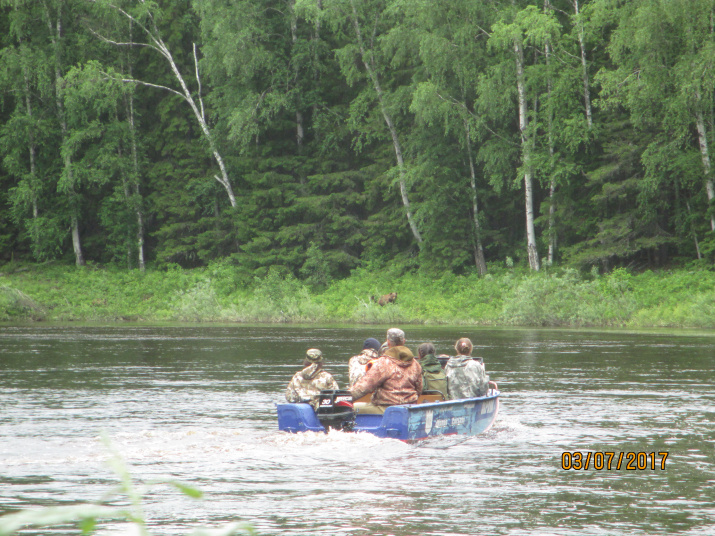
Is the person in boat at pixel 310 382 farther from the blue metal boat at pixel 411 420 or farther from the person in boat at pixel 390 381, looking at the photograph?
the blue metal boat at pixel 411 420

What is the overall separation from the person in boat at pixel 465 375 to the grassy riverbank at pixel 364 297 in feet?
68.4

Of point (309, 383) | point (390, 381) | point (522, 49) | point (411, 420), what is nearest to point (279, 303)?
point (522, 49)

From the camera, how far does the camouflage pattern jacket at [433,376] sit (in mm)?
13781

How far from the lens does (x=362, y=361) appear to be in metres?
13.4

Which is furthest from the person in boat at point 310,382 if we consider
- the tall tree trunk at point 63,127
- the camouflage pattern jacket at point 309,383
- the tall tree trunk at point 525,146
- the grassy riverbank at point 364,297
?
the tall tree trunk at point 63,127

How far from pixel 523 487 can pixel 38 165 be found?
47618 mm

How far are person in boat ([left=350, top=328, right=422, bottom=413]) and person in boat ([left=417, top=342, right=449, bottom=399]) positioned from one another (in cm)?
135

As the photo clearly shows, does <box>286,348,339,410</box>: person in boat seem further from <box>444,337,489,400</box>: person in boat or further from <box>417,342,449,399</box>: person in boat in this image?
<box>444,337,489,400</box>: person in boat

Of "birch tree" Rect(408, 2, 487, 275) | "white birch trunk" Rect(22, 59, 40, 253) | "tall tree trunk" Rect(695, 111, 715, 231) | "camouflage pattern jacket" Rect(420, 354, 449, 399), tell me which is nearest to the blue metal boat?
"camouflage pattern jacket" Rect(420, 354, 449, 399)

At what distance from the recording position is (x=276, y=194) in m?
47.1

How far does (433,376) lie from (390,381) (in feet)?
5.25

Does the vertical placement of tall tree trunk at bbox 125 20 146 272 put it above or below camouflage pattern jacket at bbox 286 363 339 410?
above

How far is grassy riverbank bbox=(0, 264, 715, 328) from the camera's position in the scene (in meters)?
34.2
